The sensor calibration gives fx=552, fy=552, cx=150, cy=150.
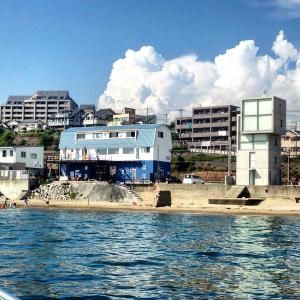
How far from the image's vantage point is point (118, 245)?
1211 inches

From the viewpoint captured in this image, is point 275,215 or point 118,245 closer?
point 118,245

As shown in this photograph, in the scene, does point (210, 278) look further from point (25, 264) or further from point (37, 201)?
point (37, 201)

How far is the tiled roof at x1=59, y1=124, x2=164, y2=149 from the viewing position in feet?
276

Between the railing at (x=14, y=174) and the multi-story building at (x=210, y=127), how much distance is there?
241 feet

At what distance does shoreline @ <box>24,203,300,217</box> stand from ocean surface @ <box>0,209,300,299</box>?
23.7 metres

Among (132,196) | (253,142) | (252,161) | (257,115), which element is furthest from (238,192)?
(132,196)

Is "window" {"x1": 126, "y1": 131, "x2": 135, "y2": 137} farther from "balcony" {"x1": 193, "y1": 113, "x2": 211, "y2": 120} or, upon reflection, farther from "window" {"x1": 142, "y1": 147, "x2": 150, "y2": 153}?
"balcony" {"x1": 193, "y1": 113, "x2": 211, "y2": 120}

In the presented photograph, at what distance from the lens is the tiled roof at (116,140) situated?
84000 millimetres

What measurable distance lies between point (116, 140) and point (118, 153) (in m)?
2.36

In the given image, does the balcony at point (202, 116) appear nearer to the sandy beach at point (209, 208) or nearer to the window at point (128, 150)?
the window at point (128, 150)

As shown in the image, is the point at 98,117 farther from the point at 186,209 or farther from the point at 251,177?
the point at 186,209

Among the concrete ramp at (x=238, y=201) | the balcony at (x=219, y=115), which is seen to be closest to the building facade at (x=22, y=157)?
the concrete ramp at (x=238, y=201)

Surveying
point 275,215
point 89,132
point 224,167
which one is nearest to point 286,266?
point 275,215

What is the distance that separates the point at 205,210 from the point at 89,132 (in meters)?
30.8
